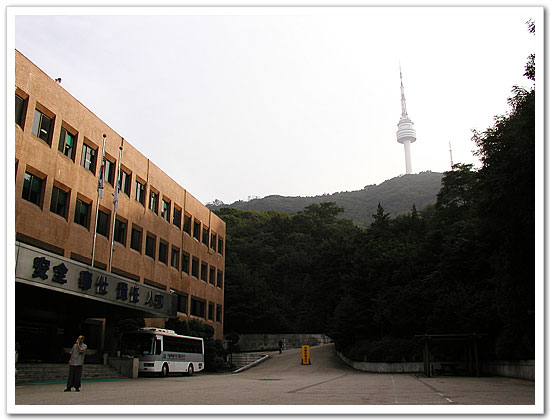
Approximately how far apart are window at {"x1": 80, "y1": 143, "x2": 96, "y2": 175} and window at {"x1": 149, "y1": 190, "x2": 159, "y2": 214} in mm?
7314

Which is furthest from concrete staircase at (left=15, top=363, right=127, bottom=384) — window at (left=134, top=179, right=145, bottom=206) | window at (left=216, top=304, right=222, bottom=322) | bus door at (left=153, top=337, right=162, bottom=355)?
window at (left=216, top=304, right=222, bottom=322)

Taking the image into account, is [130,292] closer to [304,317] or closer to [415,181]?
[304,317]

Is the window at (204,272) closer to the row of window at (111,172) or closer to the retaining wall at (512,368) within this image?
the row of window at (111,172)

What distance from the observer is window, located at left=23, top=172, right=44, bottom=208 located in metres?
23.1

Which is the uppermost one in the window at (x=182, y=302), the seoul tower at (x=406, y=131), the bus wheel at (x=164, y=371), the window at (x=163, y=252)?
the seoul tower at (x=406, y=131)

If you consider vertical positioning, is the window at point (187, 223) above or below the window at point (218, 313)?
above

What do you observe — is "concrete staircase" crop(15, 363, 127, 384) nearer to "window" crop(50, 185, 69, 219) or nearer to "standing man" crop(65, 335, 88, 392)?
"standing man" crop(65, 335, 88, 392)

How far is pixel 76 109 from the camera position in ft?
89.0

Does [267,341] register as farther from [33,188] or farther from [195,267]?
[33,188]

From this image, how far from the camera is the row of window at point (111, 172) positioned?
24031 mm

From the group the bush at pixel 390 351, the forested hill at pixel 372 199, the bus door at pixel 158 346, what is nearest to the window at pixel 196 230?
the bush at pixel 390 351

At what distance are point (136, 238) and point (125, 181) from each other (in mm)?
3910

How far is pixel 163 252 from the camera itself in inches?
1473

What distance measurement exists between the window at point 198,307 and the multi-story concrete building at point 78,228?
10.1ft
